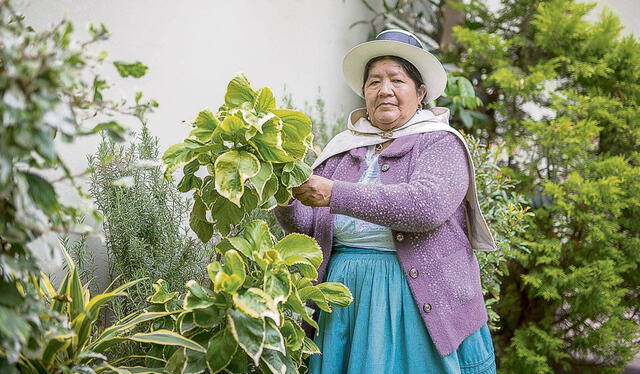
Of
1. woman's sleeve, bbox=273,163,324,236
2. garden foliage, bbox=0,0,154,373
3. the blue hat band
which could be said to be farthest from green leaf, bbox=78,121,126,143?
the blue hat band

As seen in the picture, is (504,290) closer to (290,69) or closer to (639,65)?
(639,65)

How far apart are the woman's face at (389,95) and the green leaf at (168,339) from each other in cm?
98

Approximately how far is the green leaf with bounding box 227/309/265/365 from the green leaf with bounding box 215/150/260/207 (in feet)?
0.90

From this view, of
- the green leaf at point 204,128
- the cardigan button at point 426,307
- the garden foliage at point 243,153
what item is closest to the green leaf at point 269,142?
the garden foliage at point 243,153

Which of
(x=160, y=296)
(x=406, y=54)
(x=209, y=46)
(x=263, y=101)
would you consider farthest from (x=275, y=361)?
(x=209, y=46)

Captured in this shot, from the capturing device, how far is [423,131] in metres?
2.16

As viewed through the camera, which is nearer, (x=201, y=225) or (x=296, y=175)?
(x=296, y=175)

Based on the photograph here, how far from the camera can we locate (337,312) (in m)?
2.12

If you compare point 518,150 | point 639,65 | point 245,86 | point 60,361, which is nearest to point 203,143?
point 245,86

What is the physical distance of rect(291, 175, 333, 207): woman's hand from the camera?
190cm

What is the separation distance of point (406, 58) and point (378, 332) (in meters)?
0.91

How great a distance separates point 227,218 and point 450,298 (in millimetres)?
728

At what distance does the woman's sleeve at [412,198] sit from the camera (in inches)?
74.5

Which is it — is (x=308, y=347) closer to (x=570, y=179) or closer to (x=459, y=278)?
(x=459, y=278)
